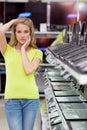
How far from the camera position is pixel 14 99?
3.11 metres

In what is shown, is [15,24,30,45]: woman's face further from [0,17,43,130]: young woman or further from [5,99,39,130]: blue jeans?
[5,99,39,130]: blue jeans

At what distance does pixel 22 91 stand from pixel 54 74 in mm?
2650

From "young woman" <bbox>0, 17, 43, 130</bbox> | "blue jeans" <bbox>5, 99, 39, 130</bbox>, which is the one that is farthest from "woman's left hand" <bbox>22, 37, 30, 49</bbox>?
"blue jeans" <bbox>5, 99, 39, 130</bbox>

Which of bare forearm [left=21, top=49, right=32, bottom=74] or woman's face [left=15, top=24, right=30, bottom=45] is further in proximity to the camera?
woman's face [left=15, top=24, right=30, bottom=45]

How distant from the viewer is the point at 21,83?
3.16 meters

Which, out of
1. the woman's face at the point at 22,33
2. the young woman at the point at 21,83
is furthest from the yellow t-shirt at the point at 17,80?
the woman's face at the point at 22,33

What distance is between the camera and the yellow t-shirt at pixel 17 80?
3139 mm

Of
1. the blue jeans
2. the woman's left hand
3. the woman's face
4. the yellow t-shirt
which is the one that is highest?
the woman's face

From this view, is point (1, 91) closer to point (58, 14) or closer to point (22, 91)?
point (58, 14)

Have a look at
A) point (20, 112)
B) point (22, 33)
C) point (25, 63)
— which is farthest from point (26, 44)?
point (20, 112)

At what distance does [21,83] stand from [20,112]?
0.88 feet

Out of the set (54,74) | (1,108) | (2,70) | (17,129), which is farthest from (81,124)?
(2,70)

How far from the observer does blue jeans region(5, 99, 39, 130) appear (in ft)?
10.1

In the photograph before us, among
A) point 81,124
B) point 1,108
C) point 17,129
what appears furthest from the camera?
point 1,108
